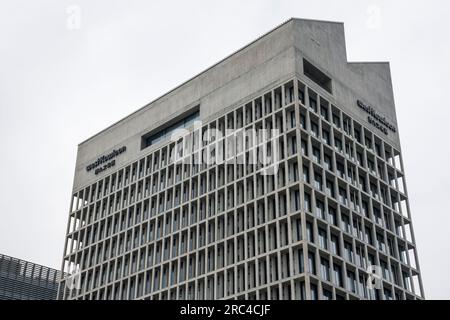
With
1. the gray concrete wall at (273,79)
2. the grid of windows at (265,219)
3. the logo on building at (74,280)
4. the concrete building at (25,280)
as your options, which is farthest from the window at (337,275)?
the concrete building at (25,280)

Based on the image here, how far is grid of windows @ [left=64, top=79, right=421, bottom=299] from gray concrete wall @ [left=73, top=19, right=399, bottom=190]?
2.53 metres

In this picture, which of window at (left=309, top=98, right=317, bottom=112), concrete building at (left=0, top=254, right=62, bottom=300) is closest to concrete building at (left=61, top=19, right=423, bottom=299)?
window at (left=309, top=98, right=317, bottom=112)

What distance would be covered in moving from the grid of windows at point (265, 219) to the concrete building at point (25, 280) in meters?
27.1

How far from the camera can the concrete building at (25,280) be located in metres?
124

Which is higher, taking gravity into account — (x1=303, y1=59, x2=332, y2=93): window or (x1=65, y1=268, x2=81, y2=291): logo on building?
(x1=303, y1=59, x2=332, y2=93): window

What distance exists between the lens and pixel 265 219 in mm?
78688

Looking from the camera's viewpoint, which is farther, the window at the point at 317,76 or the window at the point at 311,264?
the window at the point at 317,76

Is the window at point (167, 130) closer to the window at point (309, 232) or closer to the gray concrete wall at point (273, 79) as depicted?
the gray concrete wall at point (273, 79)

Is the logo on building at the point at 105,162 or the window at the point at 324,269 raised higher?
the logo on building at the point at 105,162

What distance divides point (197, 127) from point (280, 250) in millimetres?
27928

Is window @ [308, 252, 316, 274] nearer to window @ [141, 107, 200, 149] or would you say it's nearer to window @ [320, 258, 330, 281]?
window @ [320, 258, 330, 281]

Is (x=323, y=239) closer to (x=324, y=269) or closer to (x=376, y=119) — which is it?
(x=324, y=269)

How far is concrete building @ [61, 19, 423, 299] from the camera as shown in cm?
7706

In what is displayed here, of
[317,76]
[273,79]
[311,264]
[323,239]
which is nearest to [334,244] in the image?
[323,239]
